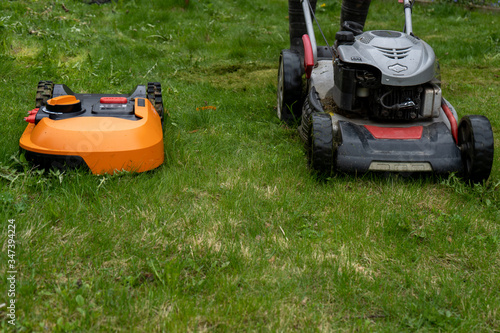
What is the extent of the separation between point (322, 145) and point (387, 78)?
0.48 m

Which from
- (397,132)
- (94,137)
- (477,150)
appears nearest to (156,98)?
(94,137)

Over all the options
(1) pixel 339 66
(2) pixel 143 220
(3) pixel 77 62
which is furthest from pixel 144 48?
(2) pixel 143 220

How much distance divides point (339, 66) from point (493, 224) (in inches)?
43.8

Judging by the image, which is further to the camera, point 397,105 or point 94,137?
point 397,105

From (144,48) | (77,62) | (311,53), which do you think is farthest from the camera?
(144,48)

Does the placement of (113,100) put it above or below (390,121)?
above

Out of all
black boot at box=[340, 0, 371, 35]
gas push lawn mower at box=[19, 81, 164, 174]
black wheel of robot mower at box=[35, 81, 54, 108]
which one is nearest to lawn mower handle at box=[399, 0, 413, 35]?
black boot at box=[340, 0, 371, 35]

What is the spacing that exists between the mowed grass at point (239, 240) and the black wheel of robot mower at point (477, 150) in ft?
0.27

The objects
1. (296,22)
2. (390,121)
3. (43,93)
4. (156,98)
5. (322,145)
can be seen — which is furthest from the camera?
(296,22)

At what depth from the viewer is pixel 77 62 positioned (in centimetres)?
425

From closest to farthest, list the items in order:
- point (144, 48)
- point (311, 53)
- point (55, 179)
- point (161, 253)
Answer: point (161, 253), point (55, 179), point (311, 53), point (144, 48)

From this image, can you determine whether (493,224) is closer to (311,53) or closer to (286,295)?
(286,295)

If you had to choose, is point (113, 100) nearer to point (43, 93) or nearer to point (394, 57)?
point (43, 93)

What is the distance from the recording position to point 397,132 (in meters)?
2.61
